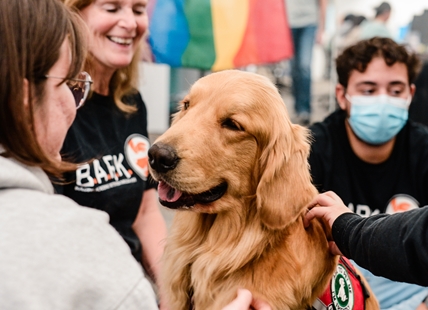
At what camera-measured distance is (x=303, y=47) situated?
Result: 20.1 feet

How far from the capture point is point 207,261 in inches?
69.4

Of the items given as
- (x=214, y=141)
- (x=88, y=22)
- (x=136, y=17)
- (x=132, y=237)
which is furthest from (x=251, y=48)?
(x=214, y=141)

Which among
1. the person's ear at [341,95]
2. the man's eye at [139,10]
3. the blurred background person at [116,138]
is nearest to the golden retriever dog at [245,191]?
the blurred background person at [116,138]

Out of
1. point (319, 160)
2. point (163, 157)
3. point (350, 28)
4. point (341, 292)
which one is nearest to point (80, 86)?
point (163, 157)

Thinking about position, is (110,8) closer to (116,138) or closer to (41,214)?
(116,138)

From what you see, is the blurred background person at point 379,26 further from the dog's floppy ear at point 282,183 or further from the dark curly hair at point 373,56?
the dog's floppy ear at point 282,183

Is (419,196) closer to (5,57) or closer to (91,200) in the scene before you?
(91,200)

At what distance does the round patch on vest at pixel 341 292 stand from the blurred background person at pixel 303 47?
3.83 m

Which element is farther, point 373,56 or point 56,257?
Result: point 373,56

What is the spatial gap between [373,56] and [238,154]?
1208mm

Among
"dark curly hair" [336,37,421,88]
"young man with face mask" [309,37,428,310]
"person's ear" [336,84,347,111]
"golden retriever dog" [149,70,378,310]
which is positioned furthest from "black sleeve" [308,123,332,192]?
"golden retriever dog" [149,70,378,310]

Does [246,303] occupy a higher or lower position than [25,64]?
lower

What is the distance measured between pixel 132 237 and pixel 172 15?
1.72m

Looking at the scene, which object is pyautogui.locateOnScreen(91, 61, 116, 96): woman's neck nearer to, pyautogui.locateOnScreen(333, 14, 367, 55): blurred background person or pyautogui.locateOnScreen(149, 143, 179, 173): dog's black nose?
pyautogui.locateOnScreen(149, 143, 179, 173): dog's black nose
